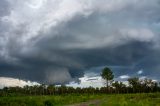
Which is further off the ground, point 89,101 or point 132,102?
point 132,102

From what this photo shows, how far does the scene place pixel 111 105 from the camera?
195 feet

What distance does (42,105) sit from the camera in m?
75.8

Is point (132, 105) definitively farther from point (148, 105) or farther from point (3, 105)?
point (3, 105)

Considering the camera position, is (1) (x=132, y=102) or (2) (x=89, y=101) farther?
(2) (x=89, y=101)

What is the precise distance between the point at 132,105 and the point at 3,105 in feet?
105

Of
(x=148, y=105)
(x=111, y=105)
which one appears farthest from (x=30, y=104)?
(x=148, y=105)

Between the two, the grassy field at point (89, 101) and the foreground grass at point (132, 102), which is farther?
the grassy field at point (89, 101)

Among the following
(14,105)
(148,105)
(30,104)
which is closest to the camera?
(148,105)

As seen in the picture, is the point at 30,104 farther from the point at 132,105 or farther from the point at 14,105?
the point at 132,105

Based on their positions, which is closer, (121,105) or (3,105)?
(121,105)

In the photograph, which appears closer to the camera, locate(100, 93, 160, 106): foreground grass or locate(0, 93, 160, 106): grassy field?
locate(100, 93, 160, 106): foreground grass

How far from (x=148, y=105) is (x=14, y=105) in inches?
1249

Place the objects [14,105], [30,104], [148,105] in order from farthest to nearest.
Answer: [30,104] < [14,105] < [148,105]

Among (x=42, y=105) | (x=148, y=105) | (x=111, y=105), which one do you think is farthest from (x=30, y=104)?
(x=148, y=105)
